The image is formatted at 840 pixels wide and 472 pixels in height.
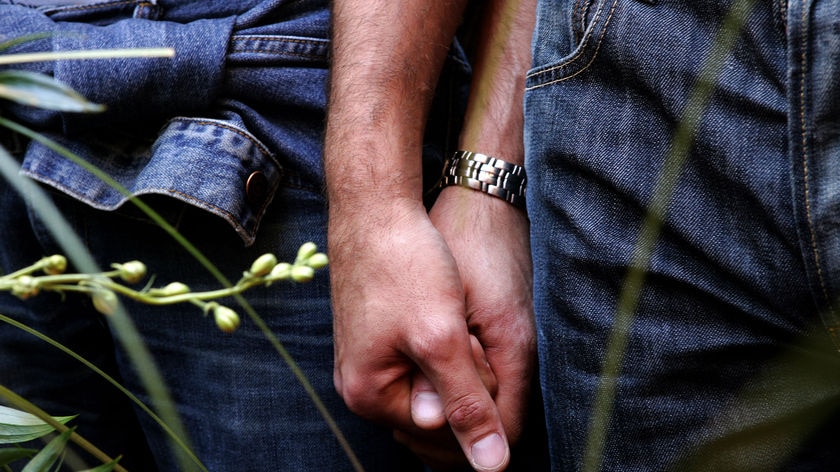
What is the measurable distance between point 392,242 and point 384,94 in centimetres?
17

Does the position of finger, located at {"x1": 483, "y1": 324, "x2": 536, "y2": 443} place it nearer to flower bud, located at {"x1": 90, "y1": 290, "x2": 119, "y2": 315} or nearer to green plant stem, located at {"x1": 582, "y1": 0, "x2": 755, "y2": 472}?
green plant stem, located at {"x1": 582, "y1": 0, "x2": 755, "y2": 472}

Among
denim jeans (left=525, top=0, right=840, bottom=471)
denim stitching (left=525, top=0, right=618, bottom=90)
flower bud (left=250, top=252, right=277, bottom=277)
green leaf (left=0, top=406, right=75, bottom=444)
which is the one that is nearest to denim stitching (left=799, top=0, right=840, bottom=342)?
denim jeans (left=525, top=0, right=840, bottom=471)

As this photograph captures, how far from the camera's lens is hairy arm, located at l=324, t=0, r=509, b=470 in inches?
24.6

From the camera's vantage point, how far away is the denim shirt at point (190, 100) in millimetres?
736

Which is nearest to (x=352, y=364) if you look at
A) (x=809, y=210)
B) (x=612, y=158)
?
(x=612, y=158)

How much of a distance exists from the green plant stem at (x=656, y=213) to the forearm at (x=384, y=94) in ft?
0.83

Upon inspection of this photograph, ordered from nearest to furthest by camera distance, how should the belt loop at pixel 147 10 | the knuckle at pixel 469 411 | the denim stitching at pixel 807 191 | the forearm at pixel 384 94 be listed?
the denim stitching at pixel 807 191 → the knuckle at pixel 469 411 → the forearm at pixel 384 94 → the belt loop at pixel 147 10

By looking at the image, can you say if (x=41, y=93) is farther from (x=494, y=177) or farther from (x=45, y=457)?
(x=494, y=177)

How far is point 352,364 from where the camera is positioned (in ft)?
2.20

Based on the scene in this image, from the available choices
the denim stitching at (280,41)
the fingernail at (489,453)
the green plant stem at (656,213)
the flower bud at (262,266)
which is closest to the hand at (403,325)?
the fingernail at (489,453)

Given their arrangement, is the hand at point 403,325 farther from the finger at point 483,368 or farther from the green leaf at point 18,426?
the green leaf at point 18,426

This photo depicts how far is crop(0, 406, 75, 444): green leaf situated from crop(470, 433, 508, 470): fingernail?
0.38 meters

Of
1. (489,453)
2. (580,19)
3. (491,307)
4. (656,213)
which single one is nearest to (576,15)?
(580,19)

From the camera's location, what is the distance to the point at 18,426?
35 cm
